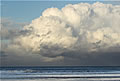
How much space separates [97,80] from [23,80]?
1120 cm

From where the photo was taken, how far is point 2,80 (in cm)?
3259

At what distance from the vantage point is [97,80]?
108 feet

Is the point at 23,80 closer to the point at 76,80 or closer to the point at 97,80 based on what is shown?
the point at 76,80

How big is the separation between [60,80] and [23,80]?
5.62 meters

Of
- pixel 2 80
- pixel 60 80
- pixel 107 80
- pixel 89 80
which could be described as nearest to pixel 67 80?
pixel 60 80

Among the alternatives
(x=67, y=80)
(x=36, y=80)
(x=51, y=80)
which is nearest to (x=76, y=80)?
(x=67, y=80)

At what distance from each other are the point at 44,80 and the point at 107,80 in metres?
9.56

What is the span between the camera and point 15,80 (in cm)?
3306

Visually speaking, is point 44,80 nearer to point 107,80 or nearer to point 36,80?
point 36,80

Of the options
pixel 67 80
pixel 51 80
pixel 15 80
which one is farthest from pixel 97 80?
pixel 15 80

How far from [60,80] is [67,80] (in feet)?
3.66

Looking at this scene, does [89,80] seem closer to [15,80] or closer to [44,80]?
[44,80]

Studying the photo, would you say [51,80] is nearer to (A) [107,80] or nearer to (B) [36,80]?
(B) [36,80]

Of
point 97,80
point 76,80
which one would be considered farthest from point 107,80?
point 76,80
